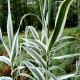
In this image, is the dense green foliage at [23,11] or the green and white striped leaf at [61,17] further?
the dense green foliage at [23,11]

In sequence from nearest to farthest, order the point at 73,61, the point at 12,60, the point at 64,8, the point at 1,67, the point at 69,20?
1. the point at 64,8
2. the point at 12,60
3. the point at 73,61
4. the point at 1,67
5. the point at 69,20

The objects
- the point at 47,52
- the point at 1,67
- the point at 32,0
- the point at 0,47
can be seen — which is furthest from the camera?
the point at 32,0

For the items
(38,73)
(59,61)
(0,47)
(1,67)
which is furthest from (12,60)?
(0,47)

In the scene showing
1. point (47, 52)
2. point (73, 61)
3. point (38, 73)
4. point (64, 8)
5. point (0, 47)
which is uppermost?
point (64, 8)

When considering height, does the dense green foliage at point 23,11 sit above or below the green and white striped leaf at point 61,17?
below

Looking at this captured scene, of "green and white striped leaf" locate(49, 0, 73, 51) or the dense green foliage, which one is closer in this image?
"green and white striped leaf" locate(49, 0, 73, 51)

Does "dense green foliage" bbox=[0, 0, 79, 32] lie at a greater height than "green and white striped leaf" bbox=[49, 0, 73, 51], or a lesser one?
lesser

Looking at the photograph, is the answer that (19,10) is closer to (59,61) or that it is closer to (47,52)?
(59,61)

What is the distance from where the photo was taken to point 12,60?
191 cm

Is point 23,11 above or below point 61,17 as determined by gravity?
below

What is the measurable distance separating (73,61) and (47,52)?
3702mm

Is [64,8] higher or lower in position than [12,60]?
higher

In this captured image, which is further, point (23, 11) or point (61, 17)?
point (23, 11)

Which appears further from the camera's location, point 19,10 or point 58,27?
point 19,10
